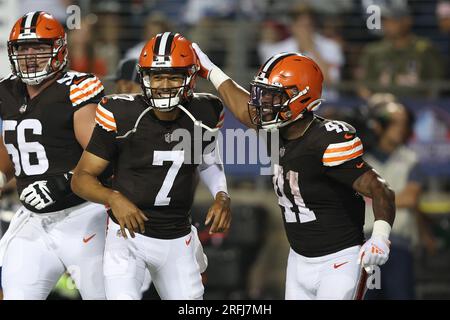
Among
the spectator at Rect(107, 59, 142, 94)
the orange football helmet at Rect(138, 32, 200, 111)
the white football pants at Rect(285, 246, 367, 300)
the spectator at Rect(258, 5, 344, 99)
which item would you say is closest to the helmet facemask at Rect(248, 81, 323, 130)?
the orange football helmet at Rect(138, 32, 200, 111)

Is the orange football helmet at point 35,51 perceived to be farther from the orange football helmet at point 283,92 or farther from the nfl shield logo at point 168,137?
the orange football helmet at point 283,92

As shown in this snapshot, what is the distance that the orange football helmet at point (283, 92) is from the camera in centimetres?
587

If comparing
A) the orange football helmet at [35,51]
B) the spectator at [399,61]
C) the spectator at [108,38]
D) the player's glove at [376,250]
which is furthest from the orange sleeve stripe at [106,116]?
the spectator at [399,61]

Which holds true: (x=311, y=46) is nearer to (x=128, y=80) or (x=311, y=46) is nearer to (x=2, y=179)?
(x=128, y=80)

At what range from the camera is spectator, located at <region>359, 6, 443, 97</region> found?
10148mm

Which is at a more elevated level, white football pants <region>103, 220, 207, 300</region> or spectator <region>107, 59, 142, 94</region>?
spectator <region>107, 59, 142, 94</region>

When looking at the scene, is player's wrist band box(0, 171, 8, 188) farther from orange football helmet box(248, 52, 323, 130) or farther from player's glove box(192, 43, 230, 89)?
orange football helmet box(248, 52, 323, 130)

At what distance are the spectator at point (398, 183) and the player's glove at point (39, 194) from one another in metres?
3.43

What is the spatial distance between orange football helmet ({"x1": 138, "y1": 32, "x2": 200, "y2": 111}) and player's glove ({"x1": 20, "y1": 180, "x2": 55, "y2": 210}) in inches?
31.5
